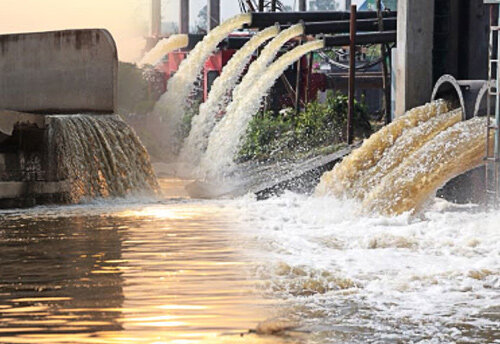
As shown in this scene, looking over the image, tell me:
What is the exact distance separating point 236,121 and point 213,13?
1037 cm

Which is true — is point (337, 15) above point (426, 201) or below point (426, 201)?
above

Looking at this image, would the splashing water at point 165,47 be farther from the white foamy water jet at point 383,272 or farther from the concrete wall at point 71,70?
the white foamy water jet at point 383,272

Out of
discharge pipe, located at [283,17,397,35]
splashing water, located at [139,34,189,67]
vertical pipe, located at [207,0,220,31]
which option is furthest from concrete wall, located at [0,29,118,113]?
splashing water, located at [139,34,189,67]

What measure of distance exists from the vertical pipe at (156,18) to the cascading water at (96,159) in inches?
884

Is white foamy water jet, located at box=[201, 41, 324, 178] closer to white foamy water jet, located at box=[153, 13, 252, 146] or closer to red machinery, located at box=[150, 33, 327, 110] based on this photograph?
white foamy water jet, located at box=[153, 13, 252, 146]

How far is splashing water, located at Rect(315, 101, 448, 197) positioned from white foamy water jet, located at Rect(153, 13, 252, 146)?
9.39 meters

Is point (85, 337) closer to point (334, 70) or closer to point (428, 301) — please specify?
point (428, 301)

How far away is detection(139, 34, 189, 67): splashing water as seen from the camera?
34.8 meters

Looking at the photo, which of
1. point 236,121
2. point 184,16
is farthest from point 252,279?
point 184,16

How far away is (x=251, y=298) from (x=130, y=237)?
4.30 m

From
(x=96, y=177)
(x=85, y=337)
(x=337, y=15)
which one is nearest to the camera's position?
(x=85, y=337)

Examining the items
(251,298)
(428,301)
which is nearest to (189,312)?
(251,298)

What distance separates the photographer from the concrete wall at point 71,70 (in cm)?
2016

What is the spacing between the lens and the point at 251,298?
8227 millimetres
